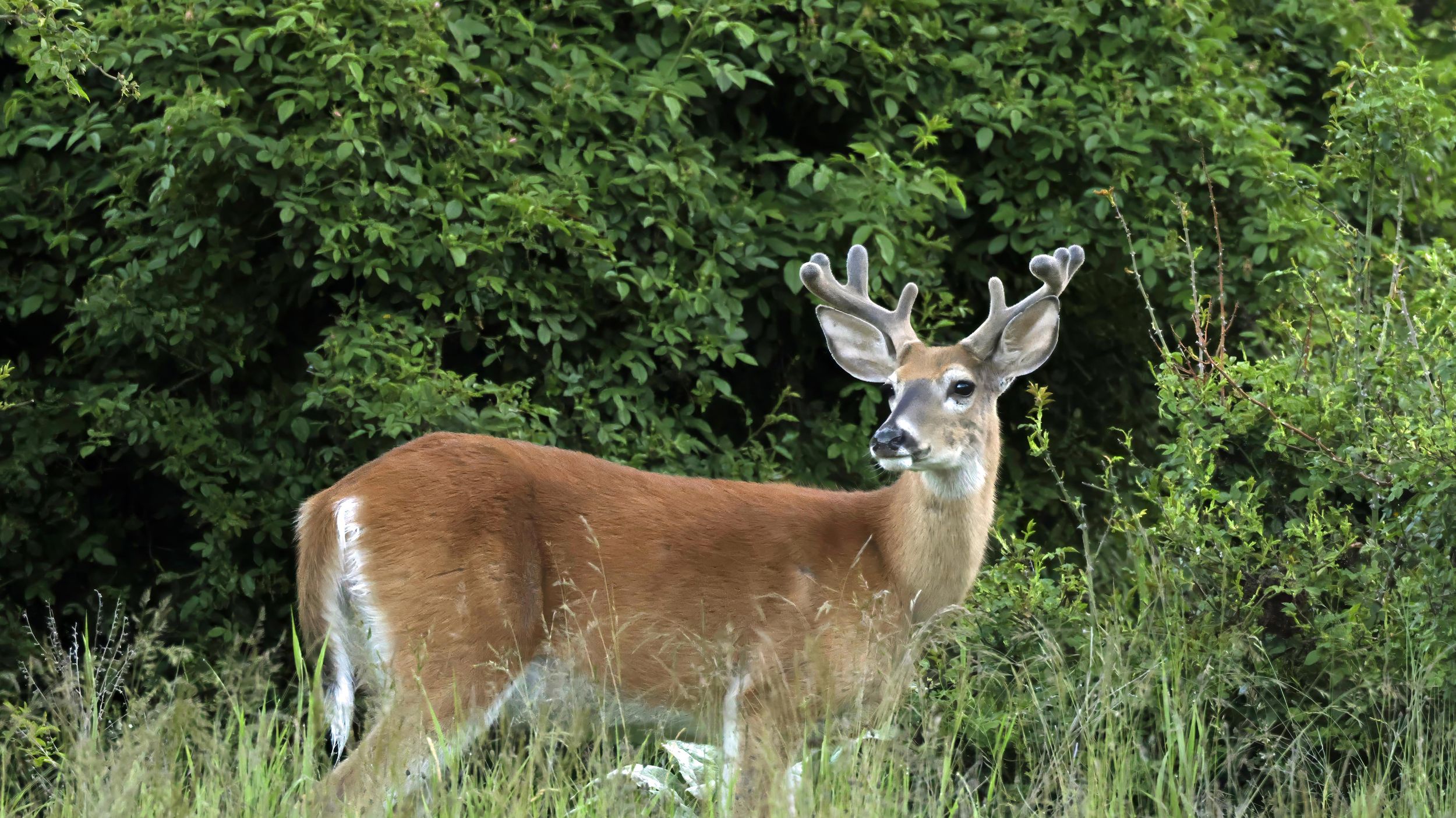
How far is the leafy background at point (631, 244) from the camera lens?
481cm

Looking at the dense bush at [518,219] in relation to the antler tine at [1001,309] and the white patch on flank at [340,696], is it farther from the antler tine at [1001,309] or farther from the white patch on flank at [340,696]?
the white patch on flank at [340,696]

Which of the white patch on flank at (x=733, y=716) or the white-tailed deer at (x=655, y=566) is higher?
the white-tailed deer at (x=655, y=566)

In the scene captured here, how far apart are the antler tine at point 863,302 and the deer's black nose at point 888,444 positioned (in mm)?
630

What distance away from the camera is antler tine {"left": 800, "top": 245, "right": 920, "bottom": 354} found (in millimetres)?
5059

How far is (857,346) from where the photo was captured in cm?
515

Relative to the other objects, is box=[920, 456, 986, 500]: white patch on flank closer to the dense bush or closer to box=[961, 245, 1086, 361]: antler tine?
box=[961, 245, 1086, 361]: antler tine

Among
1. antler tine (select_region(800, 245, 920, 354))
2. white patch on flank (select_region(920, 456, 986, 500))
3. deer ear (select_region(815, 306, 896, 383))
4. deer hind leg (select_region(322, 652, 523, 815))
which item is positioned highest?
antler tine (select_region(800, 245, 920, 354))

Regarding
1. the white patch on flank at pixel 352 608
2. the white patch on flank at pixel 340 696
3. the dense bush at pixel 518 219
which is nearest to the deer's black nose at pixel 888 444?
the dense bush at pixel 518 219

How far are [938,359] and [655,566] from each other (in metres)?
1.08

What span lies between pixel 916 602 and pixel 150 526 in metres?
3.13

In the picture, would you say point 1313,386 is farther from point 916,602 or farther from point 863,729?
point 863,729

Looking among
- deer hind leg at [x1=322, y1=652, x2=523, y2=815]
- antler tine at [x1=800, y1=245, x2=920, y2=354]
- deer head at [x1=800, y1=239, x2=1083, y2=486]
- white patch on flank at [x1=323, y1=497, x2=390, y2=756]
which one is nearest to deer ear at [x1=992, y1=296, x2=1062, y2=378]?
deer head at [x1=800, y1=239, x2=1083, y2=486]

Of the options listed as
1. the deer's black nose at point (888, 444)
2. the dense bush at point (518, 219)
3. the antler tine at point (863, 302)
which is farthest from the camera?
the dense bush at point (518, 219)

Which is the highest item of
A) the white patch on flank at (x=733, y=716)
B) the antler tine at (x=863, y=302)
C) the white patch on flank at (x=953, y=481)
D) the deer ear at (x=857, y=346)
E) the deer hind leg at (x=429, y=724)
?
the antler tine at (x=863, y=302)
